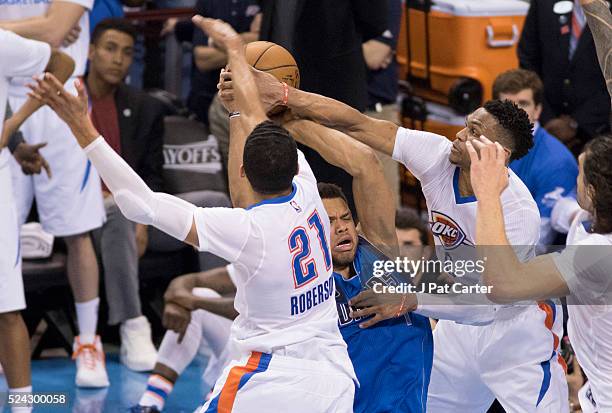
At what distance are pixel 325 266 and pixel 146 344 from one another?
10.8 feet

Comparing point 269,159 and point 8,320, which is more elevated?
point 269,159

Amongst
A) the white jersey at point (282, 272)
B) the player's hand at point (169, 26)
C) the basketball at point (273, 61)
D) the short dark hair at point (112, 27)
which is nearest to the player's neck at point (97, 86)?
the short dark hair at point (112, 27)

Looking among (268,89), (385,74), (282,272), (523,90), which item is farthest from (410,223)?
(282,272)

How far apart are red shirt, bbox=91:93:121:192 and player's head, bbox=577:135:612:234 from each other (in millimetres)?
3935

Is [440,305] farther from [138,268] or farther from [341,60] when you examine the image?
[138,268]

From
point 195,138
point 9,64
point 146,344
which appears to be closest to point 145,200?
point 9,64

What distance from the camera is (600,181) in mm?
4918

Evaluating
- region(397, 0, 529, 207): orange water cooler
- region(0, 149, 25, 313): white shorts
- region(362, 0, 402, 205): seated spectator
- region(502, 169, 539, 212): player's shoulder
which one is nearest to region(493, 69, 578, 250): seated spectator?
region(362, 0, 402, 205): seated spectator

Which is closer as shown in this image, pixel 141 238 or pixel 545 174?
pixel 545 174

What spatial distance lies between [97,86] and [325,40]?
214 cm

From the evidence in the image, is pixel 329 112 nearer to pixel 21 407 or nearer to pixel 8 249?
pixel 8 249

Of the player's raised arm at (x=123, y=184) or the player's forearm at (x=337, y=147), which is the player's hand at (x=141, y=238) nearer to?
the player's forearm at (x=337, y=147)

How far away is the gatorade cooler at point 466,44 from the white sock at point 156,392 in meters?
3.24

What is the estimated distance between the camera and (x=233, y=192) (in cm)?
529
